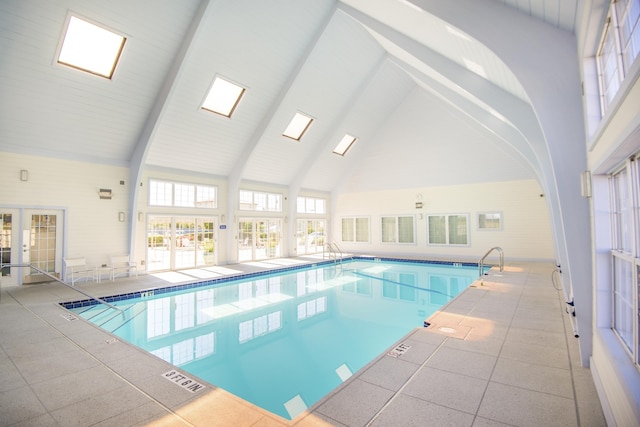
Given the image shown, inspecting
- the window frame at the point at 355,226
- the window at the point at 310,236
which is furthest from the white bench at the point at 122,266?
the window frame at the point at 355,226

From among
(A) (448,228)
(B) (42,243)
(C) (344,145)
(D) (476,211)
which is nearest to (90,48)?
(B) (42,243)

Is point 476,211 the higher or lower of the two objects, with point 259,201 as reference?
lower

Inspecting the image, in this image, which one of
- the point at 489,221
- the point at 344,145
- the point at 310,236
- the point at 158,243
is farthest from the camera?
the point at 310,236

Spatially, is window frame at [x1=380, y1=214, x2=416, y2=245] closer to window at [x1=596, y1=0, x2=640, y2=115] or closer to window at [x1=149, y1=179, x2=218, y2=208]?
window at [x1=149, y1=179, x2=218, y2=208]

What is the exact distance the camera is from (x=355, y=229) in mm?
13641

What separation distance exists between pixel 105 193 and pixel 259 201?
15.5ft

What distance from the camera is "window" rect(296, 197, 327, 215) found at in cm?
1284

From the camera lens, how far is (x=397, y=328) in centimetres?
497

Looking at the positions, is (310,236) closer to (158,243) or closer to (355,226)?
(355,226)

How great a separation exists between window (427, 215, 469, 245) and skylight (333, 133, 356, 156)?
4041 mm

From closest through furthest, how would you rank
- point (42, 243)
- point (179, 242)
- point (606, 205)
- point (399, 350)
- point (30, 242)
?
point (606, 205) < point (399, 350) < point (30, 242) < point (42, 243) < point (179, 242)

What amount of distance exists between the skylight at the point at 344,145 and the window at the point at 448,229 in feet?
13.3

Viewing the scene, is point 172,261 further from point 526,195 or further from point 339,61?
point 526,195

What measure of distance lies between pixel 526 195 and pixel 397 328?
7710 mm
